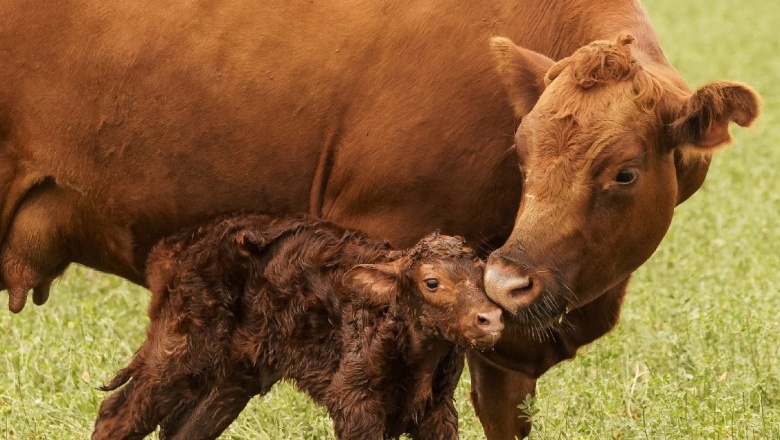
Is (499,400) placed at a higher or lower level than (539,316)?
lower

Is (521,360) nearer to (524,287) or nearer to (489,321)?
(524,287)

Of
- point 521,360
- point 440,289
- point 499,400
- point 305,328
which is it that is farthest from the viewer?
point 499,400

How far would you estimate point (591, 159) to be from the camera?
568 centimetres

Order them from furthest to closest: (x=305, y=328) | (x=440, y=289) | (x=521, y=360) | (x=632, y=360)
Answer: (x=632, y=360) → (x=521, y=360) → (x=305, y=328) → (x=440, y=289)

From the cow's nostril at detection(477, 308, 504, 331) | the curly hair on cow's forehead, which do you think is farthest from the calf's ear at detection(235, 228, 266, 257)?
the curly hair on cow's forehead

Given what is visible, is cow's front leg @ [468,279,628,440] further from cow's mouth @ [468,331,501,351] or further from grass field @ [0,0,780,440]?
cow's mouth @ [468,331,501,351]

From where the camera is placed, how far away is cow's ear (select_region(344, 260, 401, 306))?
570 cm

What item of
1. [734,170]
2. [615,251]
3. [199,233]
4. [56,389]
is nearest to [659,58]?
[615,251]

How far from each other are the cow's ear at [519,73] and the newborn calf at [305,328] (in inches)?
31.1

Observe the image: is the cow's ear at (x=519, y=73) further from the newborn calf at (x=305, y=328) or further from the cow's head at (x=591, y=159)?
the newborn calf at (x=305, y=328)

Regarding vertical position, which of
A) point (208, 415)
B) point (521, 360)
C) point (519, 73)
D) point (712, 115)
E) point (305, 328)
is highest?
point (519, 73)

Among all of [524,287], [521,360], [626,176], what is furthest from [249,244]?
[626,176]

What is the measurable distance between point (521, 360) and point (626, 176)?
1.24 meters

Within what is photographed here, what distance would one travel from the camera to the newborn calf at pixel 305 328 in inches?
220
